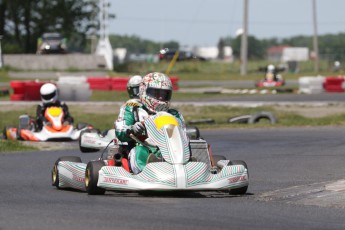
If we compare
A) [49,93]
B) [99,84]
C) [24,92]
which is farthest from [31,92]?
[49,93]

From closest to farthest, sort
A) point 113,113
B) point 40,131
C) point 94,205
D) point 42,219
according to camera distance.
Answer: point 42,219 < point 94,205 < point 40,131 < point 113,113

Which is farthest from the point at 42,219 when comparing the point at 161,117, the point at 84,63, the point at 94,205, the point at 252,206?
the point at 84,63

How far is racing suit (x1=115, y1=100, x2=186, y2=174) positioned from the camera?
30.2ft

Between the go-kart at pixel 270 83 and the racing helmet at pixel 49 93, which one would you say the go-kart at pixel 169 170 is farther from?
the go-kart at pixel 270 83

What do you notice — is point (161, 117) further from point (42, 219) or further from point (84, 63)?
point (84, 63)

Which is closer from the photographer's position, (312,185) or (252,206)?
(252,206)

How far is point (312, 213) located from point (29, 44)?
56394mm

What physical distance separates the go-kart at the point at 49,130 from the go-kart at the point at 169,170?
27.1 ft

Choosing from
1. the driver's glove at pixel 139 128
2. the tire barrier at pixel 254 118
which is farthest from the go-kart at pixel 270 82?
the driver's glove at pixel 139 128

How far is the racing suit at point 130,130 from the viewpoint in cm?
920

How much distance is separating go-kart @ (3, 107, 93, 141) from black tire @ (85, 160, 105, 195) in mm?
8506

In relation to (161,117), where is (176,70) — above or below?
below

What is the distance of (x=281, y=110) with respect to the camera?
82.2ft

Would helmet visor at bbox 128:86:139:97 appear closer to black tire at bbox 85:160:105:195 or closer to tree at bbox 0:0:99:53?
black tire at bbox 85:160:105:195
